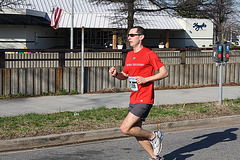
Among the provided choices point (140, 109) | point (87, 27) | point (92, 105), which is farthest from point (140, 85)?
point (87, 27)

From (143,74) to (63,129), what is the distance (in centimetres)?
272

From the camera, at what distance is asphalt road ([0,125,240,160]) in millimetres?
6336

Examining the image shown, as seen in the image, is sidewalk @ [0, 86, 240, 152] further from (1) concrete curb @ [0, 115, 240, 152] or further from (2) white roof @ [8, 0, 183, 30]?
(2) white roof @ [8, 0, 183, 30]

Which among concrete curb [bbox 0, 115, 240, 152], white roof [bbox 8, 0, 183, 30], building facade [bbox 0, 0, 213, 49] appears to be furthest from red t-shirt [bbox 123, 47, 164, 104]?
white roof [bbox 8, 0, 183, 30]

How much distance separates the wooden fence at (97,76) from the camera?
11.6 metres

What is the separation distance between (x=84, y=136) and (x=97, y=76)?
5466 millimetres

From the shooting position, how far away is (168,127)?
837 cm

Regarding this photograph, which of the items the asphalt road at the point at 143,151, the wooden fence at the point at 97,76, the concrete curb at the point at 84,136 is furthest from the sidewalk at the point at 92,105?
the wooden fence at the point at 97,76

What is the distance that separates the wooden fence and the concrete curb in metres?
4.58

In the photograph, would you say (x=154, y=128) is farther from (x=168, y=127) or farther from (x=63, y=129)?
(x=63, y=129)

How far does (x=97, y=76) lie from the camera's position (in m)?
12.8

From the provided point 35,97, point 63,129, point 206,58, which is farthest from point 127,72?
point 206,58

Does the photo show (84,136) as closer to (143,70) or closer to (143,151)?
(143,151)

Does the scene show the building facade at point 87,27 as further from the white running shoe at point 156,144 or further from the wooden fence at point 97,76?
the white running shoe at point 156,144
